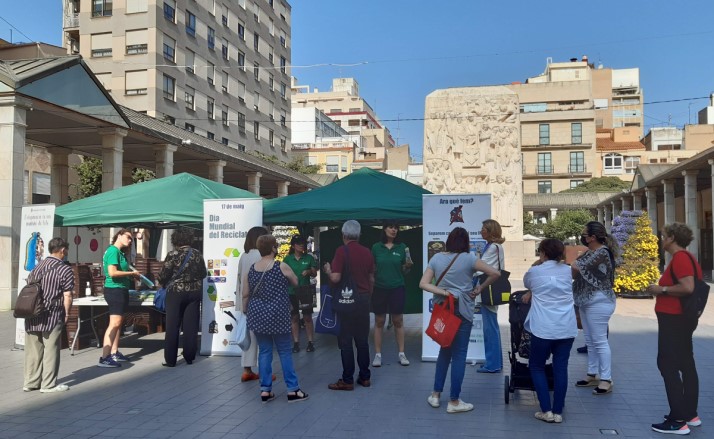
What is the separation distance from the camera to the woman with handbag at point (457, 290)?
571 cm

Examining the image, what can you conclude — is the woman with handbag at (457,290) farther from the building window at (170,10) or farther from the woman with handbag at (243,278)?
the building window at (170,10)

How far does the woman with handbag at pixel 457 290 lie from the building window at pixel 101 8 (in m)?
40.6

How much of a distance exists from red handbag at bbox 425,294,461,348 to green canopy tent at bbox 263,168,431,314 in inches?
133

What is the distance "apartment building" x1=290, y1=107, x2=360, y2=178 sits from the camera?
75.7 meters

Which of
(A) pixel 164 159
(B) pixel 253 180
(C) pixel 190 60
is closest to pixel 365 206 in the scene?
(A) pixel 164 159

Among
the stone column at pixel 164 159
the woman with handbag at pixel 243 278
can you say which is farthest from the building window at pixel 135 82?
the woman with handbag at pixel 243 278

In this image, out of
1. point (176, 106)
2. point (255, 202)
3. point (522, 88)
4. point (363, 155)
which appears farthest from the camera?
point (363, 155)

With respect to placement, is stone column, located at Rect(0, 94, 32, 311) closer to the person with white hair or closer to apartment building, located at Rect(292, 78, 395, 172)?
the person with white hair

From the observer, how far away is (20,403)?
634 centimetres

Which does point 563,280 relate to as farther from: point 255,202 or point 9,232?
point 9,232

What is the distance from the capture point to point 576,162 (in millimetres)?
70312

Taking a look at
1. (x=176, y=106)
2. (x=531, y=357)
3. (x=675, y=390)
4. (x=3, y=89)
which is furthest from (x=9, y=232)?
(x=176, y=106)

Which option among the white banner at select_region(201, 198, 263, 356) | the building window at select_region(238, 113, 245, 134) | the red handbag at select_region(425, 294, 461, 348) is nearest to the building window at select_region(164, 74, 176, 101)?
the building window at select_region(238, 113, 245, 134)

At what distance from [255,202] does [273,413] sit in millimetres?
3663
